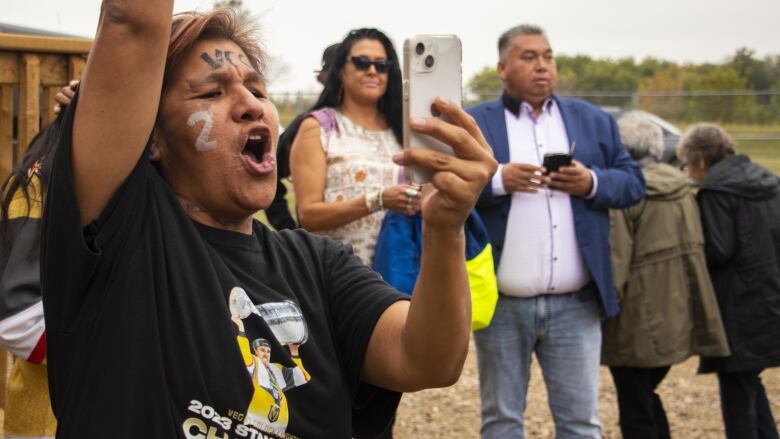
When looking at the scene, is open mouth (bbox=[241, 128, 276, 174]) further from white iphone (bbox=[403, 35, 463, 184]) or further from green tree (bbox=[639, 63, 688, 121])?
green tree (bbox=[639, 63, 688, 121])

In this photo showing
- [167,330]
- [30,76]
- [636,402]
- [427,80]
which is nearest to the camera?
[167,330]

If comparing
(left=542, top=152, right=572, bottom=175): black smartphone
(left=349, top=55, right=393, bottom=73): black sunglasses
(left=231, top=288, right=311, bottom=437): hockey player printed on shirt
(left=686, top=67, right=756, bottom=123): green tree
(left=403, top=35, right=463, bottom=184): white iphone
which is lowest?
(left=231, top=288, right=311, bottom=437): hockey player printed on shirt

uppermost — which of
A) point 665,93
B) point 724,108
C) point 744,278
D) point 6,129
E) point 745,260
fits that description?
point 665,93

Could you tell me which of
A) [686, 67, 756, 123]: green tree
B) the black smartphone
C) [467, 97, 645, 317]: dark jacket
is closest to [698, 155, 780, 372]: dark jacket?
[467, 97, 645, 317]: dark jacket

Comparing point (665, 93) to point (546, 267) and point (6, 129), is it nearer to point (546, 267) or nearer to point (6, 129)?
point (546, 267)

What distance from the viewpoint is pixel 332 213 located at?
438 cm

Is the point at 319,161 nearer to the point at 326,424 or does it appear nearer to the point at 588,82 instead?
the point at 326,424

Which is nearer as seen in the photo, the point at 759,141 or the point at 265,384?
the point at 265,384

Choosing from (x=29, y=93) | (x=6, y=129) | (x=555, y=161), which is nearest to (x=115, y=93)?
(x=29, y=93)

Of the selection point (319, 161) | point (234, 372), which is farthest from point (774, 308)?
point (234, 372)

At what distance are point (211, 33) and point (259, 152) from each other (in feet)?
0.94

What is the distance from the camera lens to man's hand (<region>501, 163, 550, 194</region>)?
15.1 ft

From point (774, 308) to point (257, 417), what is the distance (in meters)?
4.52

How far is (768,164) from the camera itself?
61.4 feet
